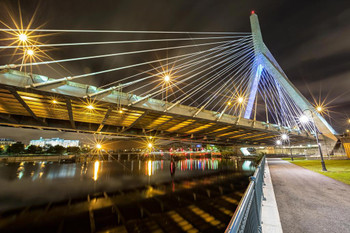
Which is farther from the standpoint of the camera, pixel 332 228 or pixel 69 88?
pixel 69 88

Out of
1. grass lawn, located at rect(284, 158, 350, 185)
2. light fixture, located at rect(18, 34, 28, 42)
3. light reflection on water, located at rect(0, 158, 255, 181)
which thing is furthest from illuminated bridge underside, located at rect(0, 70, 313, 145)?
grass lawn, located at rect(284, 158, 350, 185)

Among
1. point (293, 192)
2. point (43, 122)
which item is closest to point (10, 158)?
point (43, 122)

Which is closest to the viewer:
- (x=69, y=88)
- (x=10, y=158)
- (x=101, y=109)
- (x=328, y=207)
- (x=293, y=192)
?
(x=328, y=207)

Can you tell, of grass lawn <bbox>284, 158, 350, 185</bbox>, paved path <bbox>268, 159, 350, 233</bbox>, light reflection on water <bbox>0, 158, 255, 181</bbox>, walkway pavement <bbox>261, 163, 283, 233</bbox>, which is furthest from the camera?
light reflection on water <bbox>0, 158, 255, 181</bbox>

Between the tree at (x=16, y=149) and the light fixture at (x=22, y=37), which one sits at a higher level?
the light fixture at (x=22, y=37)

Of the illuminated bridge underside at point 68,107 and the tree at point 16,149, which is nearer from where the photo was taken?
the illuminated bridge underside at point 68,107

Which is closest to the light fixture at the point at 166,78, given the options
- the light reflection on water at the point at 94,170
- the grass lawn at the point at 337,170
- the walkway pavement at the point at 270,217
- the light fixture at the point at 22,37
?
the light fixture at the point at 22,37

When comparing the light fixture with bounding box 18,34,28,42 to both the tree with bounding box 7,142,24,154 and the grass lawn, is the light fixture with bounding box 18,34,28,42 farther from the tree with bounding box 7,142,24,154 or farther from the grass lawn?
the tree with bounding box 7,142,24,154

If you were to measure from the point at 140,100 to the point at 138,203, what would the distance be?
8.19 m

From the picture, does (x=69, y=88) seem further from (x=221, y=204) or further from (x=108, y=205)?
(x=221, y=204)

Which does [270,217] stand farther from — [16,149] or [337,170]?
[16,149]

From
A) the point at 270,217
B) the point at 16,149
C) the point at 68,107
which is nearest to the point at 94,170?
the point at 68,107

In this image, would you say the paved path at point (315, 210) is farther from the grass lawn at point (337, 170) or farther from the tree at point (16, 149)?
the tree at point (16, 149)

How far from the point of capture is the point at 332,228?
4066 mm
